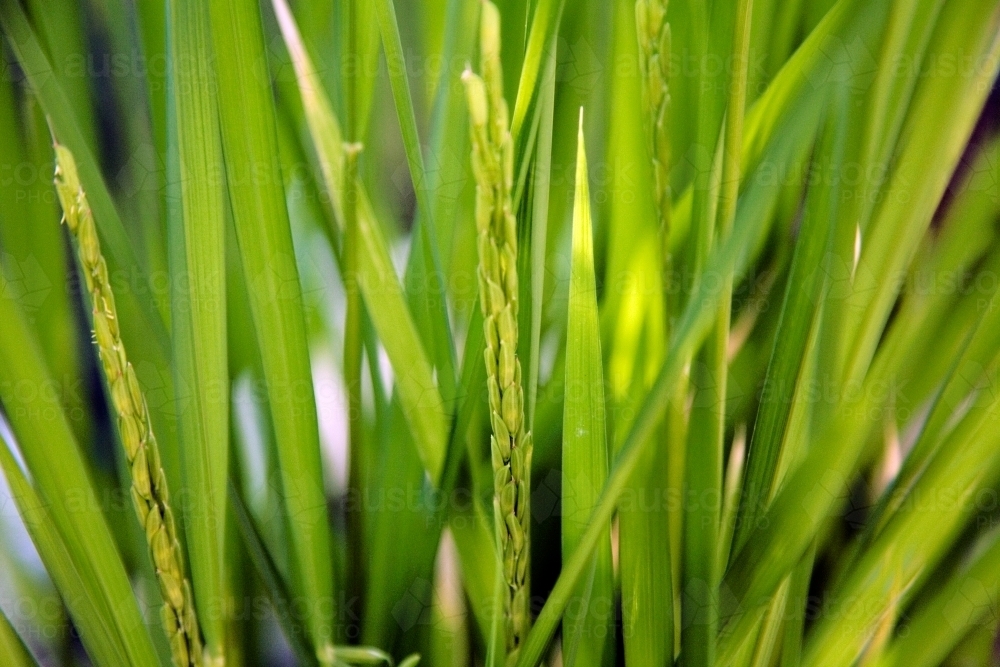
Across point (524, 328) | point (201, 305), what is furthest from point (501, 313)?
point (201, 305)

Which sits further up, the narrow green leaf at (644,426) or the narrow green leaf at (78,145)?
the narrow green leaf at (78,145)

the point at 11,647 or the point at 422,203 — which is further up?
the point at 422,203

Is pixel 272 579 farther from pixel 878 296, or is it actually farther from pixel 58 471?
pixel 878 296

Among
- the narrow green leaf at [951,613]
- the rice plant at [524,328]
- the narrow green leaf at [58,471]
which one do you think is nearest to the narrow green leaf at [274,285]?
the rice plant at [524,328]

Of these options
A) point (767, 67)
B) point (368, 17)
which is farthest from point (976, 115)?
point (368, 17)

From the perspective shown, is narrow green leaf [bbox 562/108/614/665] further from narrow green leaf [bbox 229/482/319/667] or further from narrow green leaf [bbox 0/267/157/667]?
narrow green leaf [bbox 0/267/157/667]

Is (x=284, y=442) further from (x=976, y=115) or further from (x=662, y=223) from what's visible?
(x=976, y=115)

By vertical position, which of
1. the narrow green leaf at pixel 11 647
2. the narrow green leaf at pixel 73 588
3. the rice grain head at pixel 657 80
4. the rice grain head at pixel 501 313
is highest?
the rice grain head at pixel 657 80

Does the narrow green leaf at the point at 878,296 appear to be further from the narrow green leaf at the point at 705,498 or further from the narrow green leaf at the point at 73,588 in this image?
the narrow green leaf at the point at 73,588
